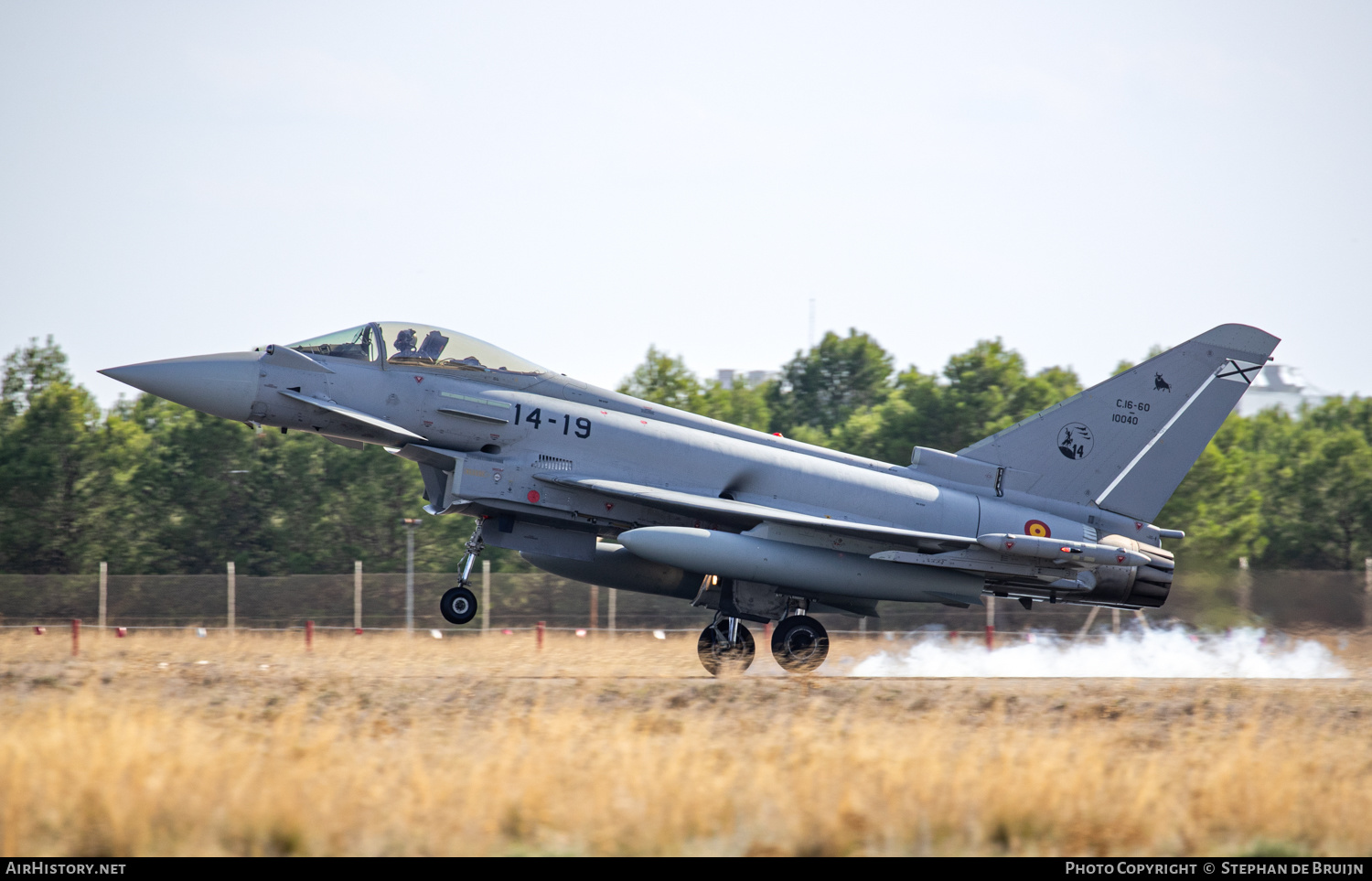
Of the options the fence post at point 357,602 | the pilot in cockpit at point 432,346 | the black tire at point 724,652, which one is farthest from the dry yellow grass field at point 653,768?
the fence post at point 357,602

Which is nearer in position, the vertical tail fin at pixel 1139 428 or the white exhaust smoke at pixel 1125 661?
the vertical tail fin at pixel 1139 428

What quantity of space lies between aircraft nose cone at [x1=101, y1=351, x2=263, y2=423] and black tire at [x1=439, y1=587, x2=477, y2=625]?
127 inches

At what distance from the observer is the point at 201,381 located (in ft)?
45.3

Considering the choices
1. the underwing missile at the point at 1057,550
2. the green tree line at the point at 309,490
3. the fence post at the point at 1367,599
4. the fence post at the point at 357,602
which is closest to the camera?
the underwing missile at the point at 1057,550

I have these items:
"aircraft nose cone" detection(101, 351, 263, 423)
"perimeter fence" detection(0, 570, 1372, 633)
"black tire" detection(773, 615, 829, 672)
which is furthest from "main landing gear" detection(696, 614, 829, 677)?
"perimeter fence" detection(0, 570, 1372, 633)

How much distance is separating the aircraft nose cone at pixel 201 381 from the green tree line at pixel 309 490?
2865 cm

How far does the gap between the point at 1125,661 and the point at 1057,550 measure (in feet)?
11.3

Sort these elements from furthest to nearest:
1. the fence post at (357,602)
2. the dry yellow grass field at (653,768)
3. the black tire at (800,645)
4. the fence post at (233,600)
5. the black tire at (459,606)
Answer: the fence post at (357,602)
the fence post at (233,600)
the black tire at (800,645)
the black tire at (459,606)
the dry yellow grass field at (653,768)

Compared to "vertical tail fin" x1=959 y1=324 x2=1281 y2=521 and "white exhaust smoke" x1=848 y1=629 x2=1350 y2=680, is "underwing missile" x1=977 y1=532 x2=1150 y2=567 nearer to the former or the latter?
"vertical tail fin" x1=959 y1=324 x2=1281 y2=521

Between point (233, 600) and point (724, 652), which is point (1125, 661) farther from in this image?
point (233, 600)

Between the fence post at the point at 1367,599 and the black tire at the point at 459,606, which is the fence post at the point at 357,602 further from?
the fence post at the point at 1367,599

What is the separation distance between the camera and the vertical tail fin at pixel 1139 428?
1609 cm

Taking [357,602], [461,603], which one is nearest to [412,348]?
[461,603]

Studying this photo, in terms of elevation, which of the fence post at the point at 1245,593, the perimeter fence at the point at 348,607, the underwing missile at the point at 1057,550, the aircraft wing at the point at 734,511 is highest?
the aircraft wing at the point at 734,511
